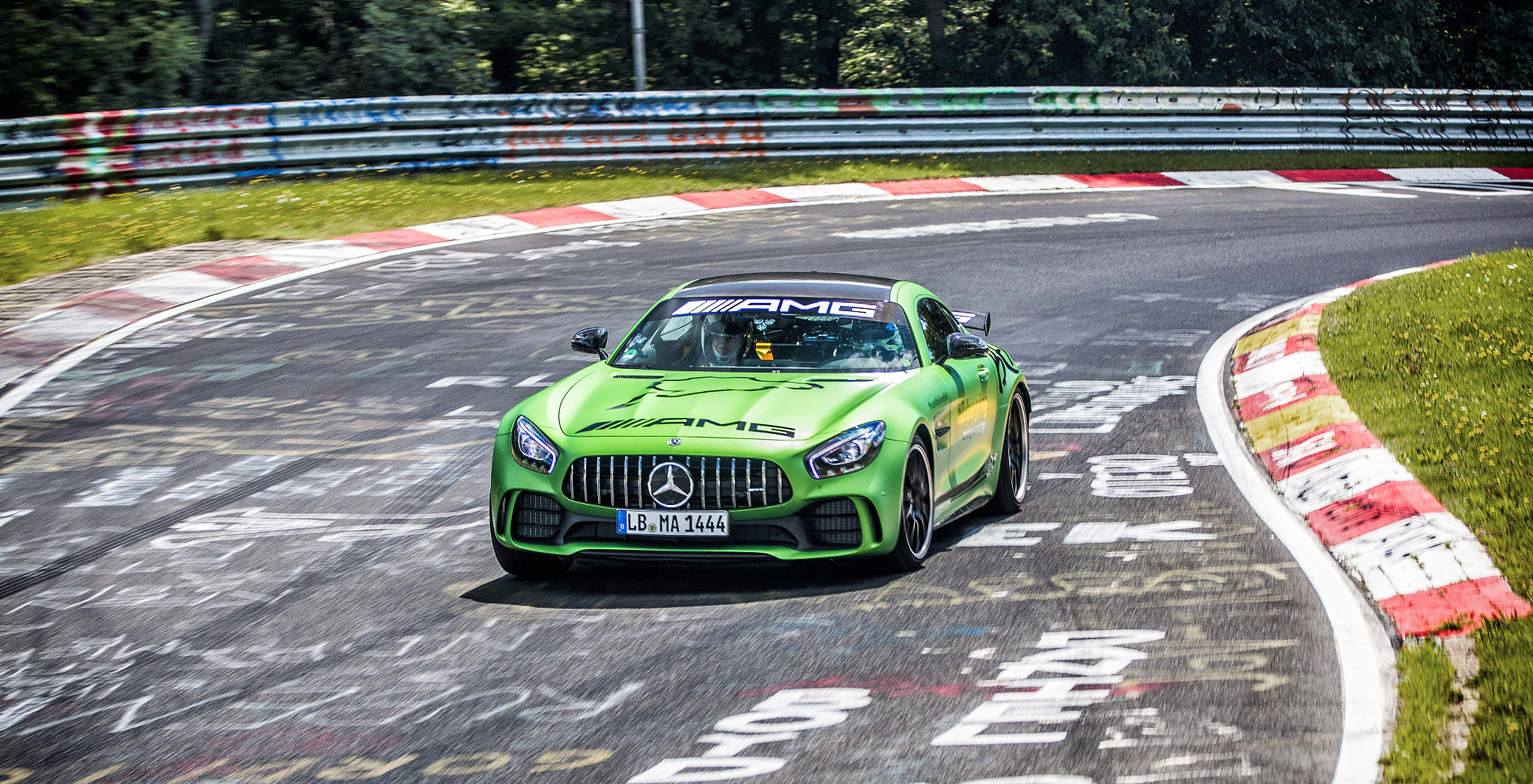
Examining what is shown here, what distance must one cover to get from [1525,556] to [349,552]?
17.1 ft

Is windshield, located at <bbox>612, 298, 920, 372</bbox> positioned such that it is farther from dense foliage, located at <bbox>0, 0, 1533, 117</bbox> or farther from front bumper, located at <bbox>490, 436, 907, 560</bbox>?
dense foliage, located at <bbox>0, 0, 1533, 117</bbox>

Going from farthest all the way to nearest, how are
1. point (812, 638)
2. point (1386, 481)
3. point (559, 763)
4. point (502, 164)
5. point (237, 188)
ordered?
point (502, 164) → point (237, 188) → point (1386, 481) → point (812, 638) → point (559, 763)

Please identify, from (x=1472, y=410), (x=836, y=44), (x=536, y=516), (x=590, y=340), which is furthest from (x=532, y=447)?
(x=836, y=44)

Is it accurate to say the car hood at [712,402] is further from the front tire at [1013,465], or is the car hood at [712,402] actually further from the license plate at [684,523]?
the front tire at [1013,465]

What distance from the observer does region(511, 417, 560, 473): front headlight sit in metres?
7.11

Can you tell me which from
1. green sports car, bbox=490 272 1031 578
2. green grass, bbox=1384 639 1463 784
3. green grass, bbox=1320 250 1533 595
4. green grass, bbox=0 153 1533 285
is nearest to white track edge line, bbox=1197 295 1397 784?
green grass, bbox=1384 639 1463 784

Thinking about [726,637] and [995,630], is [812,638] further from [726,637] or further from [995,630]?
[995,630]

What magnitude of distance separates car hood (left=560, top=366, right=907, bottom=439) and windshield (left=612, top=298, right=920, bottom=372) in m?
0.14

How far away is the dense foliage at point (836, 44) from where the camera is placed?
28750mm

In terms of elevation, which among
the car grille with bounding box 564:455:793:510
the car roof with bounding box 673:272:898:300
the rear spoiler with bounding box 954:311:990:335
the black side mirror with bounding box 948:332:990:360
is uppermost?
the car roof with bounding box 673:272:898:300

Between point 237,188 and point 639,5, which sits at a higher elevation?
point 639,5

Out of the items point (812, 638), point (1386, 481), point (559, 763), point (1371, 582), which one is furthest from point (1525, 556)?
point (559, 763)

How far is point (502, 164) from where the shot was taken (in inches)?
938

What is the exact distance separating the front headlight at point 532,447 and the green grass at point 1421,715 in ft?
11.5
